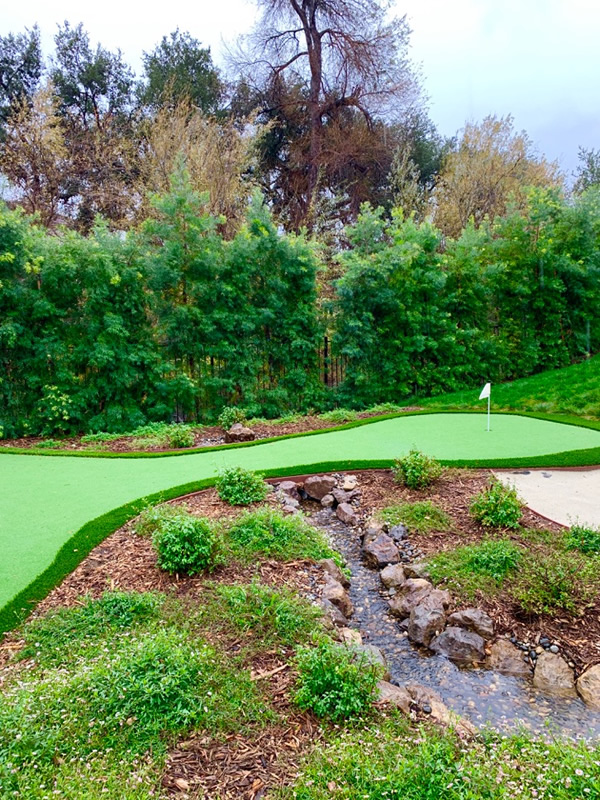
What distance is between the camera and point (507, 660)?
8.15 feet

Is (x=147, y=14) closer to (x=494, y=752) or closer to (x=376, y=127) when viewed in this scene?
(x=376, y=127)

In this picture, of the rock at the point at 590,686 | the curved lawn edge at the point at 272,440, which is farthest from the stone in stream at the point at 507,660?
the curved lawn edge at the point at 272,440

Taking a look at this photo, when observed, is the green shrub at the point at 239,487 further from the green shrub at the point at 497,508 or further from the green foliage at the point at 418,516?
the green shrub at the point at 497,508

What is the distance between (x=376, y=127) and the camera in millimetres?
13844

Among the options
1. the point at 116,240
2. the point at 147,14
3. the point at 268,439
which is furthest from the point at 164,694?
the point at 147,14

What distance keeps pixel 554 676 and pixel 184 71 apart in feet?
50.4

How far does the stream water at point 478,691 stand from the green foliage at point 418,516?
747 mm

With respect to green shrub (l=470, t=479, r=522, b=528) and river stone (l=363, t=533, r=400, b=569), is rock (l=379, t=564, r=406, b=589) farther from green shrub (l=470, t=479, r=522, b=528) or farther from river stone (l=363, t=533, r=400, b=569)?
green shrub (l=470, t=479, r=522, b=528)

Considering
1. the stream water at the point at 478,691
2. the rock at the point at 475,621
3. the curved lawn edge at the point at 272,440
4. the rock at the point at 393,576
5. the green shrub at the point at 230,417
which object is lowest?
the stream water at the point at 478,691

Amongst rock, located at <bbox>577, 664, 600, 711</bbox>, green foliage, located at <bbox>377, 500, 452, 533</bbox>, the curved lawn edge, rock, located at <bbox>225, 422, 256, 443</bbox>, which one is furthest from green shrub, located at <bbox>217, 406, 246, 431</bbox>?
rock, located at <bbox>577, 664, 600, 711</bbox>

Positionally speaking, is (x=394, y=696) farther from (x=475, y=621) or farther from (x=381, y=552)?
(x=381, y=552)

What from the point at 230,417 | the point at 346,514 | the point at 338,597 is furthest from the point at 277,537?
the point at 230,417

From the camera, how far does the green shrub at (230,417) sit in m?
6.54

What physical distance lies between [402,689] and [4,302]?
6023 millimetres
